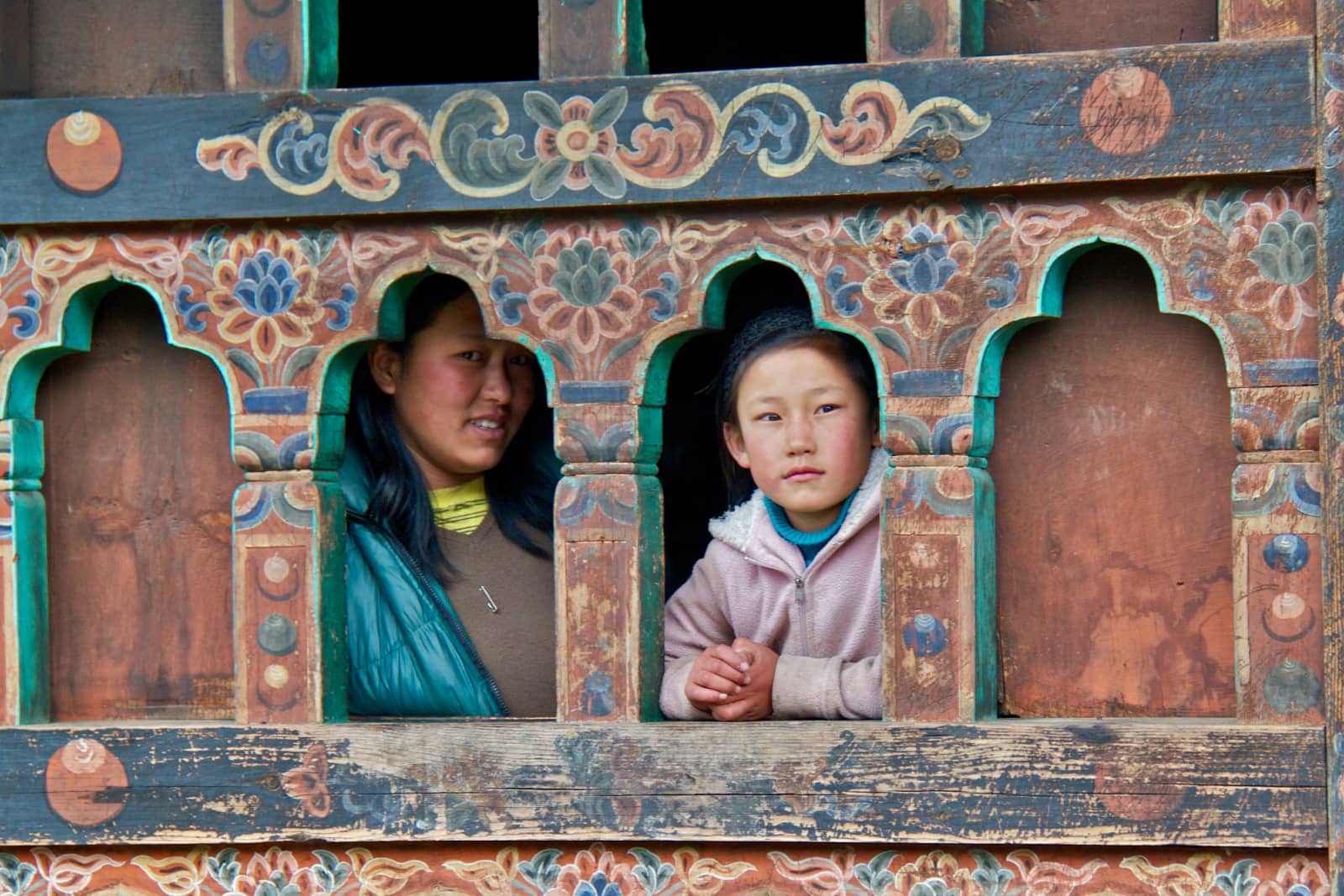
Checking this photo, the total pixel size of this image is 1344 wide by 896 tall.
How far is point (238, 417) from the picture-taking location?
166 inches

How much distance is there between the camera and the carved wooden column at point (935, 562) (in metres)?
3.92

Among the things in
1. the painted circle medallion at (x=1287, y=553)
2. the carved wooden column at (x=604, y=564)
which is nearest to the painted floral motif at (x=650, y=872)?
the carved wooden column at (x=604, y=564)

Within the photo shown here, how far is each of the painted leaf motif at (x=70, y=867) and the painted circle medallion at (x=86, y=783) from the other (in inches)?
3.6

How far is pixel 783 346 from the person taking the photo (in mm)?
4352

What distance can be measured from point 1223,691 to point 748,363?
120 cm

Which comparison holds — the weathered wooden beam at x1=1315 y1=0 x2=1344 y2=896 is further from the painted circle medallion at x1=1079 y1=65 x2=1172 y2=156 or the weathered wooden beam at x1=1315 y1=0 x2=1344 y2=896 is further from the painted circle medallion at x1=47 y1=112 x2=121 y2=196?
the painted circle medallion at x1=47 y1=112 x2=121 y2=196

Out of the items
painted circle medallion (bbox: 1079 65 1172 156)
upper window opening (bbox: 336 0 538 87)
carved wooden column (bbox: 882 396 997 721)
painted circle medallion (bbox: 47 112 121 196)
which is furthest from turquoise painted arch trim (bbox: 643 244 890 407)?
upper window opening (bbox: 336 0 538 87)

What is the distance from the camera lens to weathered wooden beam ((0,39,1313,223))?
12.6 feet

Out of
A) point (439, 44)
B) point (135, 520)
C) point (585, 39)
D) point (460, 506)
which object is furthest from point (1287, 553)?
point (439, 44)

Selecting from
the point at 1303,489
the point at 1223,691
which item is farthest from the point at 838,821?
the point at 1303,489

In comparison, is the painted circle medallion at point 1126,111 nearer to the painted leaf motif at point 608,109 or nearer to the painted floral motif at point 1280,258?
the painted floral motif at point 1280,258

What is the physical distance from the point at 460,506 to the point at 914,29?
162 cm

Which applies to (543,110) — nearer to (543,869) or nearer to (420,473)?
(420,473)

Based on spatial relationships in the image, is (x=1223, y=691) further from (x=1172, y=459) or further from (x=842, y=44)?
(x=842, y=44)
